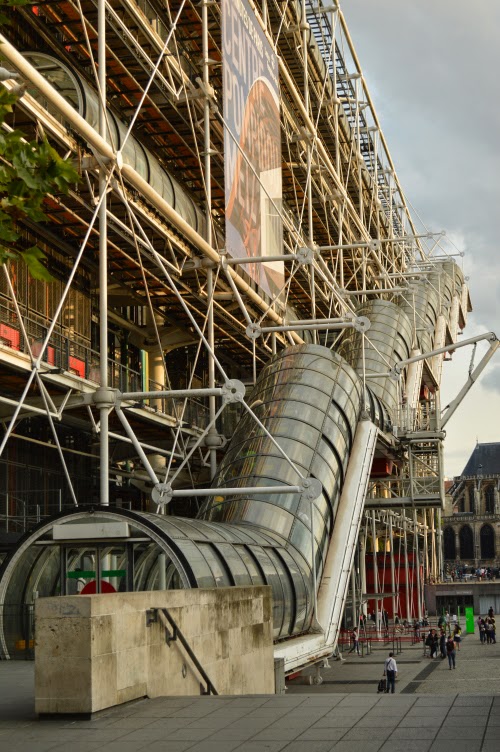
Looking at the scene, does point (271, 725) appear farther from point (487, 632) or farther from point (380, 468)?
point (487, 632)

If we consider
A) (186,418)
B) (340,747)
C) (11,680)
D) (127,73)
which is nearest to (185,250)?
(127,73)

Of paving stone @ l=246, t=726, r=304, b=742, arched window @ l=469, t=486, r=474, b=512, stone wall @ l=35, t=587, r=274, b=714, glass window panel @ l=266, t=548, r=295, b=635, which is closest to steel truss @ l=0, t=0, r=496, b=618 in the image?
glass window panel @ l=266, t=548, r=295, b=635

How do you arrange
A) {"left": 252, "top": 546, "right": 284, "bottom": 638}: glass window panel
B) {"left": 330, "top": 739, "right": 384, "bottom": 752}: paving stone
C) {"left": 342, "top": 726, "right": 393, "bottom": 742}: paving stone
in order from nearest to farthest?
{"left": 330, "top": 739, "right": 384, "bottom": 752}: paving stone
{"left": 342, "top": 726, "right": 393, "bottom": 742}: paving stone
{"left": 252, "top": 546, "right": 284, "bottom": 638}: glass window panel

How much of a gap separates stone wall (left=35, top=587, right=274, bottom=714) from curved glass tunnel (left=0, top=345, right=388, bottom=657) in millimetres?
2463

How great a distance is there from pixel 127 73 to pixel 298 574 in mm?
11299

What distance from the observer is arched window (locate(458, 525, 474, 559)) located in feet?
463

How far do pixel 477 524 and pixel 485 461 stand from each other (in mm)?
8278

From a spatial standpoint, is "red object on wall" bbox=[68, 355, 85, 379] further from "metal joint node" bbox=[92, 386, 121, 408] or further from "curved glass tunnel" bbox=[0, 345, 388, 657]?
"curved glass tunnel" bbox=[0, 345, 388, 657]

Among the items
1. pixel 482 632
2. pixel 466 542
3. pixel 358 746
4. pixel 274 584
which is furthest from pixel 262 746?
pixel 466 542

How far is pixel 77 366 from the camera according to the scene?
79.1 ft

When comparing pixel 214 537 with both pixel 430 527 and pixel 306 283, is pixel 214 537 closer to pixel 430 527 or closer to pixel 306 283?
pixel 306 283

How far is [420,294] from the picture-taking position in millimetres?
59219

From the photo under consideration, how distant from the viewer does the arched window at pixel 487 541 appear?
140m

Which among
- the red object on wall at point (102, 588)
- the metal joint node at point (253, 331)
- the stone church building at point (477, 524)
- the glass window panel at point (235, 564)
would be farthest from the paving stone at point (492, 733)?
the stone church building at point (477, 524)
